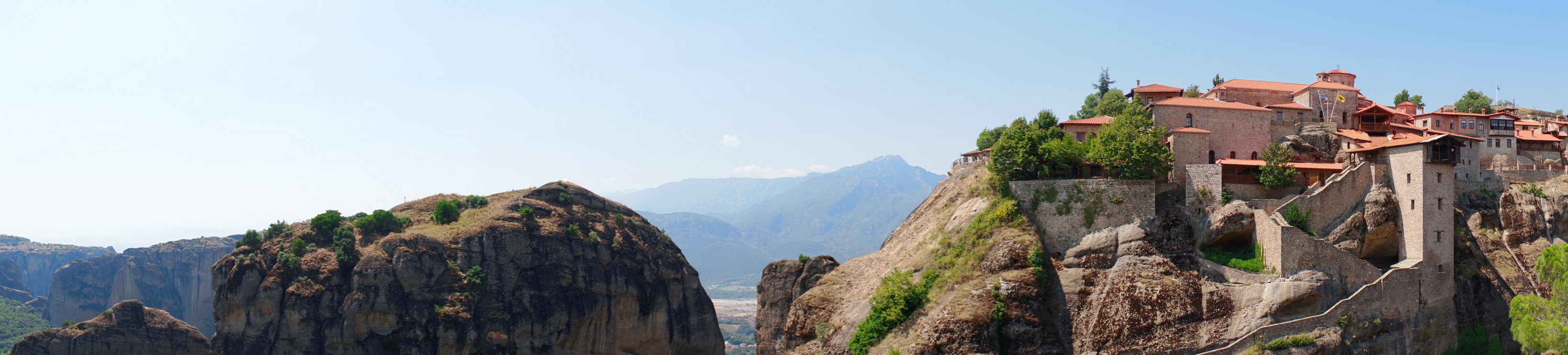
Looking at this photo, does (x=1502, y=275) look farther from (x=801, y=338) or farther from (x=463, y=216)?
(x=463, y=216)

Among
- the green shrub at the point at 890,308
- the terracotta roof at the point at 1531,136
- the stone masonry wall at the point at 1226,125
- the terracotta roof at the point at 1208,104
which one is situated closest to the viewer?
the green shrub at the point at 890,308

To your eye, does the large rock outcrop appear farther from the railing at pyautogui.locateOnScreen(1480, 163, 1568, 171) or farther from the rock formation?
the railing at pyautogui.locateOnScreen(1480, 163, 1568, 171)

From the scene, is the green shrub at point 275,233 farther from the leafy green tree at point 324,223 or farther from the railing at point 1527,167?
the railing at point 1527,167

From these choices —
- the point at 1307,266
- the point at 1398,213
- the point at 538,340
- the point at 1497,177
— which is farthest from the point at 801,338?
the point at 1497,177

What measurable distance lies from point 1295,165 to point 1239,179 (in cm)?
400

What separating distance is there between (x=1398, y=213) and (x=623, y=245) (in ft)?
180

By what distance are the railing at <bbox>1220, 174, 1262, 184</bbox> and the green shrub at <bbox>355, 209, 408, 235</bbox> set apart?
199 feet

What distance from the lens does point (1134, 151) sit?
55625 millimetres

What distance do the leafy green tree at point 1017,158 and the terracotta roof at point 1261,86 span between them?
69.9ft

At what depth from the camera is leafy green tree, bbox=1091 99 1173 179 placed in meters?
55.4

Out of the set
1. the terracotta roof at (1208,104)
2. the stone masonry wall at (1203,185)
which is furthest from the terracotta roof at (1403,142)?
the stone masonry wall at (1203,185)

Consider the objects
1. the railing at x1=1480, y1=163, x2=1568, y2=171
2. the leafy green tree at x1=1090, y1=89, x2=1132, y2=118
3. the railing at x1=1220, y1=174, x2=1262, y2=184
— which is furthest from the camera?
the leafy green tree at x1=1090, y1=89, x2=1132, y2=118

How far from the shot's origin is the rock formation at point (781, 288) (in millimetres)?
70625

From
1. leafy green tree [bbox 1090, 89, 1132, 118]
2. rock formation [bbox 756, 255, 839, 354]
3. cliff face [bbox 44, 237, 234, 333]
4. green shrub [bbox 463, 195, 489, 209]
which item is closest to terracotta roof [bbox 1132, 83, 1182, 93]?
leafy green tree [bbox 1090, 89, 1132, 118]
